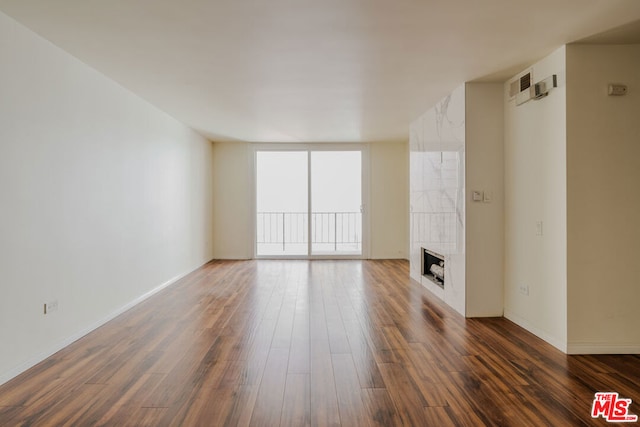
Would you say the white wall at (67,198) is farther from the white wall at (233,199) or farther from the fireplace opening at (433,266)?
the fireplace opening at (433,266)

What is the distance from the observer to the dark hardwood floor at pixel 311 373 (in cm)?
208

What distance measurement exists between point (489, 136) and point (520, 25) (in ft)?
4.71

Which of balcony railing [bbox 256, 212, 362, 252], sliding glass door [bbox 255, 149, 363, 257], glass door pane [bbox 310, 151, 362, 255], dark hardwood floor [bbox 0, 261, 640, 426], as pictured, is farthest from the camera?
balcony railing [bbox 256, 212, 362, 252]

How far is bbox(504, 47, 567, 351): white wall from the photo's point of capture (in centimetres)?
304

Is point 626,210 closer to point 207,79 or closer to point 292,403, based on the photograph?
point 292,403

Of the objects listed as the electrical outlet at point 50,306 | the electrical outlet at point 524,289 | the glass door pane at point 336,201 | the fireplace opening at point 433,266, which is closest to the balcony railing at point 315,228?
the glass door pane at point 336,201

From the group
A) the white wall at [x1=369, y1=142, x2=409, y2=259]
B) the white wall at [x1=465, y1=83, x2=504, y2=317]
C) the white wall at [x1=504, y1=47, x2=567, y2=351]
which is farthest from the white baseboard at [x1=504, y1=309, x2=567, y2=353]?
the white wall at [x1=369, y1=142, x2=409, y2=259]

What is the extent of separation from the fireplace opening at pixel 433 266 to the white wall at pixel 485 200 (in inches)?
33.7

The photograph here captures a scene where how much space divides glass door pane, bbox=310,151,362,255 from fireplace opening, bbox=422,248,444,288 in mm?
2618

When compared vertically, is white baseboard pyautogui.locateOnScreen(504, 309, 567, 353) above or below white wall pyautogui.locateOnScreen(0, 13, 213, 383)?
below

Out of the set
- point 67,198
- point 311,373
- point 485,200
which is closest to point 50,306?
point 67,198

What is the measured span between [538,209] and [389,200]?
4.69 metres

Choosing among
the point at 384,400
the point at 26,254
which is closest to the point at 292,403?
the point at 384,400

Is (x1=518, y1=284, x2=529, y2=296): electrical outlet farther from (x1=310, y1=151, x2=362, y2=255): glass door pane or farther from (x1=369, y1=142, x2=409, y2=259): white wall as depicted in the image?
(x1=310, y1=151, x2=362, y2=255): glass door pane
